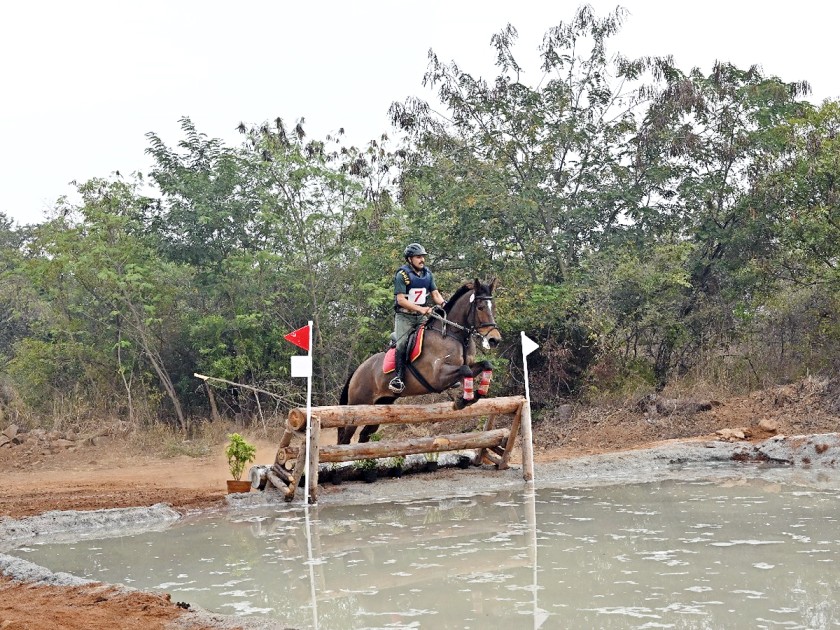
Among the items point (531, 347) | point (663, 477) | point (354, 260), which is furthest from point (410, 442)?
point (354, 260)

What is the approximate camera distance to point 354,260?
2358 cm

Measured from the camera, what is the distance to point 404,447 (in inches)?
532

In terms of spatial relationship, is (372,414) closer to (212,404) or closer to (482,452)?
(482,452)

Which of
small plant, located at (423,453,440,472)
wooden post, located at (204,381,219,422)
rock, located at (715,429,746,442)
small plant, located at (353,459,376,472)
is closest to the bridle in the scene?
small plant, located at (353,459,376,472)

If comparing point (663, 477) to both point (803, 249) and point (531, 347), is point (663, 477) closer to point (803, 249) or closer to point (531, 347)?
point (531, 347)

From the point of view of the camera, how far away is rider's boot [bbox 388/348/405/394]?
12945mm

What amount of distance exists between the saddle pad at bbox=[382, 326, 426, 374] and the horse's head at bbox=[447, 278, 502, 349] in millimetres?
491

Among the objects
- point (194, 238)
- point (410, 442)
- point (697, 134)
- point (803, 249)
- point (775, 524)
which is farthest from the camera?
point (194, 238)

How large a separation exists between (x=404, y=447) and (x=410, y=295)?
223 centimetres

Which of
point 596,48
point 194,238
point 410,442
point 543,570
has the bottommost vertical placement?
point 543,570

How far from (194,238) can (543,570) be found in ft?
61.4

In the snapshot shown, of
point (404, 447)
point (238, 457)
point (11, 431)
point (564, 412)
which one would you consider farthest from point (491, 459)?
point (11, 431)

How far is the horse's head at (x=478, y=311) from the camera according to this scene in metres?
12.2

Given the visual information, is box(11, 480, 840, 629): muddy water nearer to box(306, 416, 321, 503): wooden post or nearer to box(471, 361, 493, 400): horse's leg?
box(306, 416, 321, 503): wooden post
